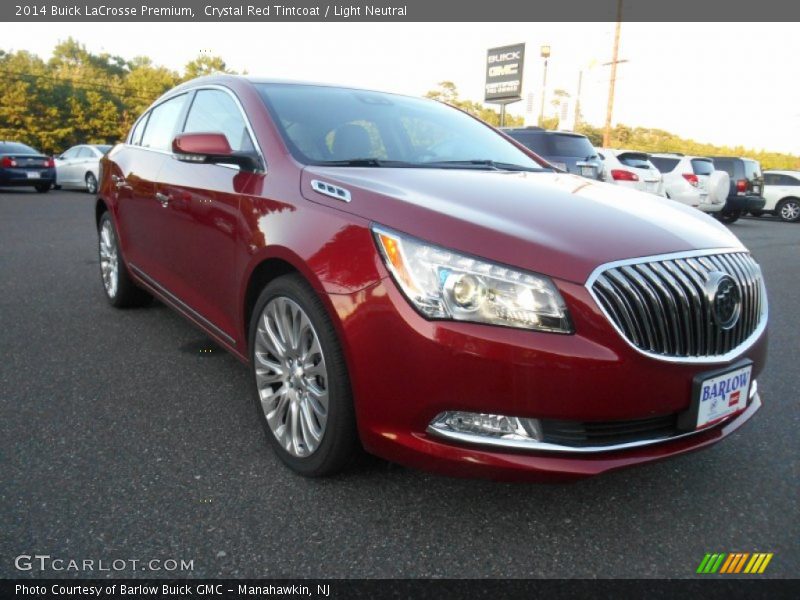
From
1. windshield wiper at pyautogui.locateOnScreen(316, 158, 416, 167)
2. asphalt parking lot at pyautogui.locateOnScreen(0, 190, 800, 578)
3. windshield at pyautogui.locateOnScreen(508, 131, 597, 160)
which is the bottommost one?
asphalt parking lot at pyautogui.locateOnScreen(0, 190, 800, 578)

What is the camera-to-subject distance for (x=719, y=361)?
2129 mm

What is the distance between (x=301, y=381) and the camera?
2.47 meters

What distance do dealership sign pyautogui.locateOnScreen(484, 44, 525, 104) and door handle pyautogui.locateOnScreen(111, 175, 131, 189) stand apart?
2639cm

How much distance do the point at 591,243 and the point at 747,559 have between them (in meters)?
1.13

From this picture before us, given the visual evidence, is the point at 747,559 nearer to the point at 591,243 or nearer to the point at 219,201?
the point at 591,243

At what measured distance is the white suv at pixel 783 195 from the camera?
18.4 m

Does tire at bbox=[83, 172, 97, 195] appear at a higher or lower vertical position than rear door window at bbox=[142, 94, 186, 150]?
lower

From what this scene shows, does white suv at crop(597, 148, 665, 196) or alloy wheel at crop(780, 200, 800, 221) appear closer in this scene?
white suv at crop(597, 148, 665, 196)

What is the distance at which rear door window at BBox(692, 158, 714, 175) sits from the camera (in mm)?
14914

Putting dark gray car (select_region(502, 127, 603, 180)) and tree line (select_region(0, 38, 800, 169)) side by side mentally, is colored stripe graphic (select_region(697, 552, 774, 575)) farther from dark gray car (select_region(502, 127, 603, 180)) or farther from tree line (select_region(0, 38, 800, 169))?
tree line (select_region(0, 38, 800, 169))

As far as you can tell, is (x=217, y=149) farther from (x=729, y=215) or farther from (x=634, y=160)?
(x=729, y=215)

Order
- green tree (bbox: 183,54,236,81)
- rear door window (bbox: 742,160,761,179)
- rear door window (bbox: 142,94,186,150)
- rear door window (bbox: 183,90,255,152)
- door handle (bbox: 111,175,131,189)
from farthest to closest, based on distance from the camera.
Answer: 1. green tree (bbox: 183,54,236,81)
2. rear door window (bbox: 742,160,761,179)
3. door handle (bbox: 111,175,131,189)
4. rear door window (bbox: 142,94,186,150)
5. rear door window (bbox: 183,90,255,152)

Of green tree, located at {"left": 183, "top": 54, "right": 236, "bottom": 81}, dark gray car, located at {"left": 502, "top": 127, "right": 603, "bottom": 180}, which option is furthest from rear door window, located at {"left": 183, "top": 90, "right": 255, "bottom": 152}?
green tree, located at {"left": 183, "top": 54, "right": 236, "bottom": 81}

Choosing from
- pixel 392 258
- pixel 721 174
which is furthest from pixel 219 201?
pixel 721 174
